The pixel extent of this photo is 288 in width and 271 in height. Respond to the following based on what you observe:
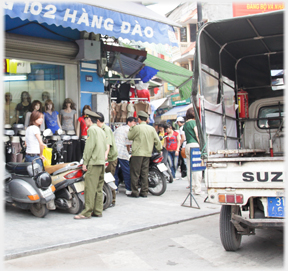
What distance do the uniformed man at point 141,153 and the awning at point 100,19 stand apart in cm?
194

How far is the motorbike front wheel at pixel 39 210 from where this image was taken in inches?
254

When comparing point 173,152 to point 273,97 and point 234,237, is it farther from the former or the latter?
point 234,237

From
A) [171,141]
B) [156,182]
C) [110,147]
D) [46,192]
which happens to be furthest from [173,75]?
[46,192]

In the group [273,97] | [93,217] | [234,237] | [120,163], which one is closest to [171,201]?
[120,163]

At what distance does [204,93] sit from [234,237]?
2.15 metres

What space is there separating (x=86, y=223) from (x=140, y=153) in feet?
8.89

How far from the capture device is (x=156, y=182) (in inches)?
357

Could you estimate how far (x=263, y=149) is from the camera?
7.07m

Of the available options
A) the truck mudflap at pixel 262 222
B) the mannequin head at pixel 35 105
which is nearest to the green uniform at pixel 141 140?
the mannequin head at pixel 35 105

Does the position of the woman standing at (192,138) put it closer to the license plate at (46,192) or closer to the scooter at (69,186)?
the scooter at (69,186)

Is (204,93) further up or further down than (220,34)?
further down

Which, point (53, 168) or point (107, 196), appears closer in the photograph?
point (53, 168)

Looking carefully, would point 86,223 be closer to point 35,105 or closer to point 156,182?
point 156,182

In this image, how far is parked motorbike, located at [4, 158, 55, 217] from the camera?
6.10 m
